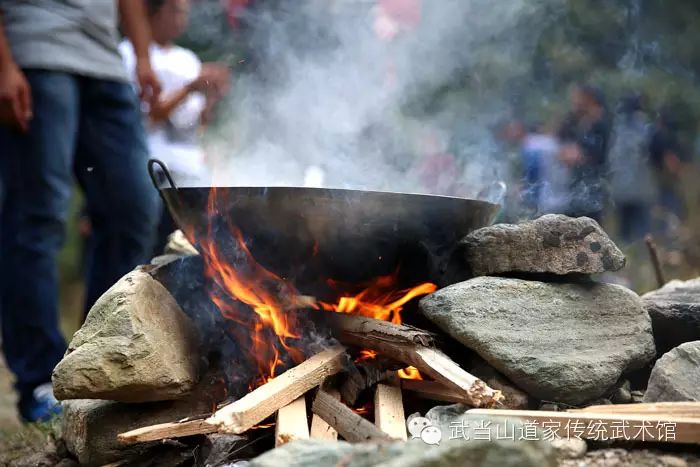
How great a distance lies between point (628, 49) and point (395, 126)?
1674 millimetres

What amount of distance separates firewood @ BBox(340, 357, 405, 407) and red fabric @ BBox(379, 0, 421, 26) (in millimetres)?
2539

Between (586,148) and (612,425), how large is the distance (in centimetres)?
225

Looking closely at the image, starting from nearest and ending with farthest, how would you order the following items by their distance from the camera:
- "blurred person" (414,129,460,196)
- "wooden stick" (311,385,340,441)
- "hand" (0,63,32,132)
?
"wooden stick" (311,385,340,441) < "hand" (0,63,32,132) < "blurred person" (414,129,460,196)

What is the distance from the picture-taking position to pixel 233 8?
13.9 ft

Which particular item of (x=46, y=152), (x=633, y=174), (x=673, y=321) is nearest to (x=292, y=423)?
(x=673, y=321)

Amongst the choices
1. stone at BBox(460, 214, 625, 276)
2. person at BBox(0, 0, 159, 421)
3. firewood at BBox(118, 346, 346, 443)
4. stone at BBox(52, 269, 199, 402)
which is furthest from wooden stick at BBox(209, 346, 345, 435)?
person at BBox(0, 0, 159, 421)

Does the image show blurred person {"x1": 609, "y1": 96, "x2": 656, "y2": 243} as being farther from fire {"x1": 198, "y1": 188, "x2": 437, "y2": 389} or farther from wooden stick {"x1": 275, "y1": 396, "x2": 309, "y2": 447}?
wooden stick {"x1": 275, "y1": 396, "x2": 309, "y2": 447}

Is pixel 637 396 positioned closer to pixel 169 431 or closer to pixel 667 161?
pixel 169 431

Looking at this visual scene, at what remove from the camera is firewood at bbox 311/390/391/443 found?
1898mm

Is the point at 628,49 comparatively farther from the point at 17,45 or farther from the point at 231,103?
the point at 17,45

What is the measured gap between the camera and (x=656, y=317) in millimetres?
2570

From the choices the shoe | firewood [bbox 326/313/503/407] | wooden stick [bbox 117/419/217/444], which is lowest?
the shoe

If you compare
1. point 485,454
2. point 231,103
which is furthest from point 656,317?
point 231,103

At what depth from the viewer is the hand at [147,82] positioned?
367 cm
